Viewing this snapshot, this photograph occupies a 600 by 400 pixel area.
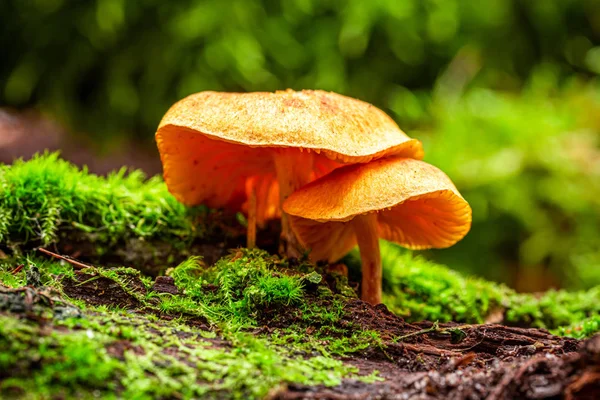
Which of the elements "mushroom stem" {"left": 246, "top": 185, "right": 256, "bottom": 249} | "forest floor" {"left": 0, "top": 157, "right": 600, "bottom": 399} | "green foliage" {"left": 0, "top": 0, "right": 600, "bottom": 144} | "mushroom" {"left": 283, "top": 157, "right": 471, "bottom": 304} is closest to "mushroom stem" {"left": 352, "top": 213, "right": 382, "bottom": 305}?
"mushroom" {"left": 283, "top": 157, "right": 471, "bottom": 304}

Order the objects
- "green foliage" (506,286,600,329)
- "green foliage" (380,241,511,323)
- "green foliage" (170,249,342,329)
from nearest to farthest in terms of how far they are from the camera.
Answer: "green foliage" (170,249,342,329), "green foliage" (380,241,511,323), "green foliage" (506,286,600,329)

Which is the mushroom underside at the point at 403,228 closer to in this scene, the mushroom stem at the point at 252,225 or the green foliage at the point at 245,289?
the mushroom stem at the point at 252,225

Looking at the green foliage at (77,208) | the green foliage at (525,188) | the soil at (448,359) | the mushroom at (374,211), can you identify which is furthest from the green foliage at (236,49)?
the soil at (448,359)

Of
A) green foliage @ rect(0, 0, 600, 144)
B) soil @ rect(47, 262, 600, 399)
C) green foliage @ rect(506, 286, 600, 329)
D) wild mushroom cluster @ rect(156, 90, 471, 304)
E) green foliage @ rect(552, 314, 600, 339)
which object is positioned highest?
green foliage @ rect(0, 0, 600, 144)

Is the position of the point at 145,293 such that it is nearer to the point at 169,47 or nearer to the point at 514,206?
the point at 514,206

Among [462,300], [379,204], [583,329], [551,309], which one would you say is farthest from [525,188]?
[379,204]

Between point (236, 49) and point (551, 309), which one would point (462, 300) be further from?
point (236, 49)

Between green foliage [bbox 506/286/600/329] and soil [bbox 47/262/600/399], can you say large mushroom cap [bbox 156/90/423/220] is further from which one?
green foliage [bbox 506/286/600/329]

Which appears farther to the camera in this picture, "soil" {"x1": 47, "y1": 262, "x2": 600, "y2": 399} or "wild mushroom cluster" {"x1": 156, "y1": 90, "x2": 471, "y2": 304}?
"wild mushroom cluster" {"x1": 156, "y1": 90, "x2": 471, "y2": 304}
